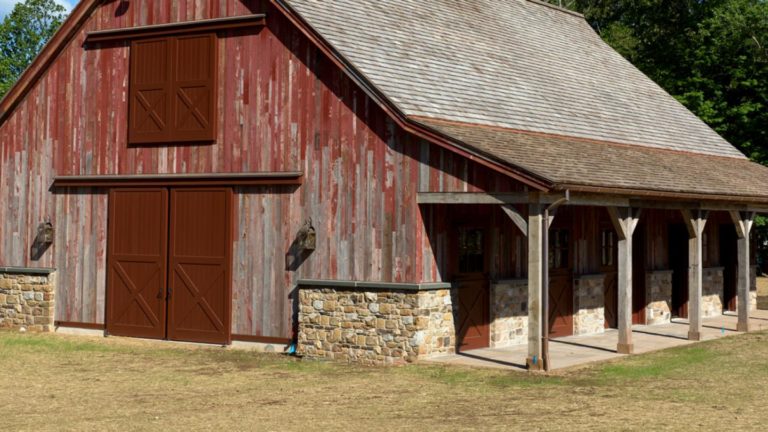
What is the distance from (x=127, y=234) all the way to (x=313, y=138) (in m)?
4.24

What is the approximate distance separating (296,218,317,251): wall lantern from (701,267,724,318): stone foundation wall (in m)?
10.9

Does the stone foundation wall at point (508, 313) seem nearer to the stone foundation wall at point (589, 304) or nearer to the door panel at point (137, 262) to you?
the stone foundation wall at point (589, 304)

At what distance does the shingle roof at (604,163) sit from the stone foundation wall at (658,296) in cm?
240

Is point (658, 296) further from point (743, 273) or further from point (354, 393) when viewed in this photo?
point (354, 393)

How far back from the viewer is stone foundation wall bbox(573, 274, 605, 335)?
20.4 m

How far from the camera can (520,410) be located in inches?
483

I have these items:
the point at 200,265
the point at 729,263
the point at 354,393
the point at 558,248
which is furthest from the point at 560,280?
the point at 729,263

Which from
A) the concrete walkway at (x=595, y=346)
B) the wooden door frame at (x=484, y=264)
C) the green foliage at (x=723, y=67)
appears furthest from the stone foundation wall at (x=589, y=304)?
the green foliage at (x=723, y=67)

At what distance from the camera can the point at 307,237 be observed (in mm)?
17188

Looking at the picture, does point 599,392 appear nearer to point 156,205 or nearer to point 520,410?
point 520,410

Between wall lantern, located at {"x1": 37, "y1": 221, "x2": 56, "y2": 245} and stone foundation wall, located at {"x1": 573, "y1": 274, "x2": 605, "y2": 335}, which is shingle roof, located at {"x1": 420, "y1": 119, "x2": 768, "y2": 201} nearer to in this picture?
stone foundation wall, located at {"x1": 573, "y1": 274, "x2": 605, "y2": 335}

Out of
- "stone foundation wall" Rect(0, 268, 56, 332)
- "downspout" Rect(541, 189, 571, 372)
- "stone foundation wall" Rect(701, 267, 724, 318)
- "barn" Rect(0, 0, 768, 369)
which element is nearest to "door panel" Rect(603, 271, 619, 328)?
"barn" Rect(0, 0, 768, 369)

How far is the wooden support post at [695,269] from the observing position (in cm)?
1961

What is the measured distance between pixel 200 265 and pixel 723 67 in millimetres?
24991
